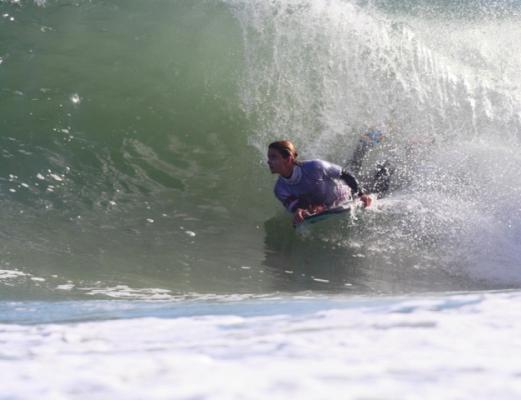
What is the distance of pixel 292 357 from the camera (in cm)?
157

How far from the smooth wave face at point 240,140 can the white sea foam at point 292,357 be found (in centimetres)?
207

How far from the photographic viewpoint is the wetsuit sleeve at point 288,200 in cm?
591

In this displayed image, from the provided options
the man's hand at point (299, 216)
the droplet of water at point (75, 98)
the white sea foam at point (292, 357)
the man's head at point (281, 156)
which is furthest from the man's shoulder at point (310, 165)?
the white sea foam at point (292, 357)

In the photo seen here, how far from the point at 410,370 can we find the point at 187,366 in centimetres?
47

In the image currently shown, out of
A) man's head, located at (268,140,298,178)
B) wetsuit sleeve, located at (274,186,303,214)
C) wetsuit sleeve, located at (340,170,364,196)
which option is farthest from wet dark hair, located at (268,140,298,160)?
wetsuit sleeve, located at (340,170,364,196)

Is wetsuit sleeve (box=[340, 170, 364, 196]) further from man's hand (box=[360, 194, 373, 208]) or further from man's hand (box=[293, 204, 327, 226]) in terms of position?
man's hand (box=[293, 204, 327, 226])

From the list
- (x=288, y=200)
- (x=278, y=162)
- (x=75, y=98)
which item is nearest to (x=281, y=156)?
(x=278, y=162)

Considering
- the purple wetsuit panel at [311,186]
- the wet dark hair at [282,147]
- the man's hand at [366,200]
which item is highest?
the wet dark hair at [282,147]

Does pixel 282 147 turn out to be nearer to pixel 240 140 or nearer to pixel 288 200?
pixel 288 200

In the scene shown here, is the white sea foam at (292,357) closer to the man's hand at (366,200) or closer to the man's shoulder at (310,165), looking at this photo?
the man's hand at (366,200)

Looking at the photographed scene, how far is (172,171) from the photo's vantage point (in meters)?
6.96

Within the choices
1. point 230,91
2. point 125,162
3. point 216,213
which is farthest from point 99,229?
point 230,91

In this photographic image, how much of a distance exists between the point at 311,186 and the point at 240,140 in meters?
2.05

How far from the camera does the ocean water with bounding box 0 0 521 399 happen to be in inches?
61.7
